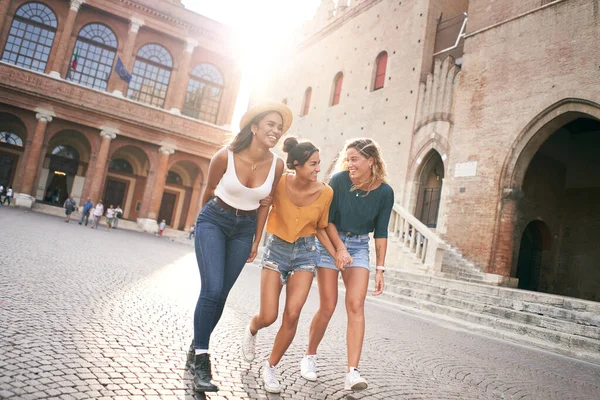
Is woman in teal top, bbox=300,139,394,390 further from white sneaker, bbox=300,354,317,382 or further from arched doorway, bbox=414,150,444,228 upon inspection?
arched doorway, bbox=414,150,444,228

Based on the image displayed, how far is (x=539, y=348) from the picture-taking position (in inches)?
259

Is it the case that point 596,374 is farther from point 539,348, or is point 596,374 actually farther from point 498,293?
point 498,293

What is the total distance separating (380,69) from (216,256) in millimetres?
20204

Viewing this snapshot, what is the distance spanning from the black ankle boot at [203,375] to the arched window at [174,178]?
28738 mm

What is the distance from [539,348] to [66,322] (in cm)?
667

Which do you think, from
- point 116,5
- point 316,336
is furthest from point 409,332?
point 116,5

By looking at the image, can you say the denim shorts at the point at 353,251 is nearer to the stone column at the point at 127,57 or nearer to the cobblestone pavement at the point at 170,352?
the cobblestone pavement at the point at 170,352

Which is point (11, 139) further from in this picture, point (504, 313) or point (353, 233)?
point (353, 233)

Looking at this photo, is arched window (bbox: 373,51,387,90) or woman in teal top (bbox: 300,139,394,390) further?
arched window (bbox: 373,51,387,90)

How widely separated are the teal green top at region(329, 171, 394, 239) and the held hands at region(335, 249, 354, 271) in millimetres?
277

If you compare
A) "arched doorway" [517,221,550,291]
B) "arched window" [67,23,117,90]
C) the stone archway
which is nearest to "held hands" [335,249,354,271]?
the stone archway

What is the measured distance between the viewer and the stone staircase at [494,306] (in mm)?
6785

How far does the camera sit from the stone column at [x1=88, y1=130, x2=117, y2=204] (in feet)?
79.3

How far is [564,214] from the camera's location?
17.0m
